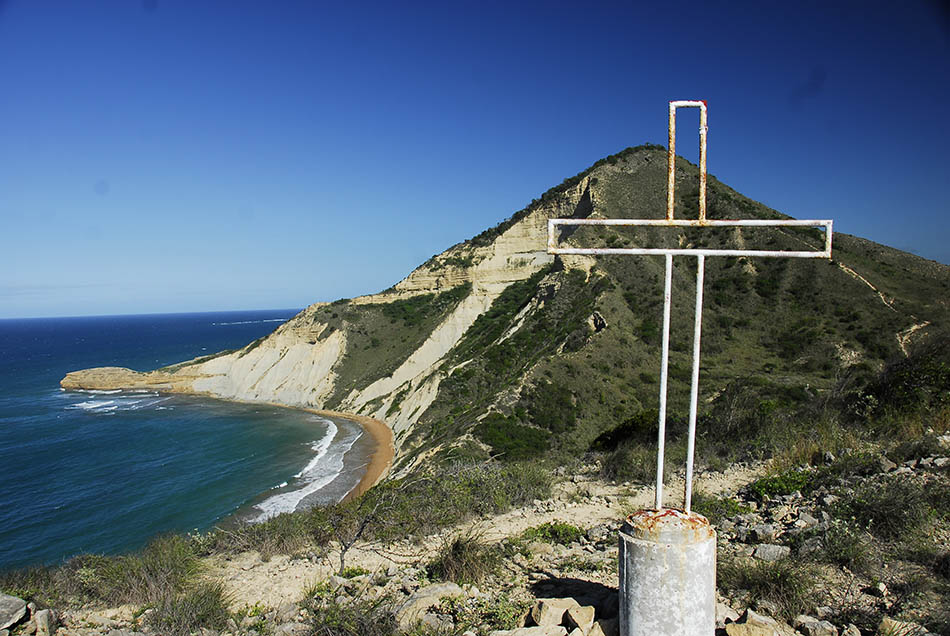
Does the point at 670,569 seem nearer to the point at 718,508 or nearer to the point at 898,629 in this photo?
the point at 898,629

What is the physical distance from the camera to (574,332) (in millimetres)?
29453

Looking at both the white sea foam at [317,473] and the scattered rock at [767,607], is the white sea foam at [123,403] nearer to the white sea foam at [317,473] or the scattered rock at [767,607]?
the white sea foam at [317,473]

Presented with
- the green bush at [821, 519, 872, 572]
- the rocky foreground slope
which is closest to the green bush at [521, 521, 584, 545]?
the green bush at [821, 519, 872, 572]

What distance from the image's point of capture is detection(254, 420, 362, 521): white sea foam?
2397 centimetres

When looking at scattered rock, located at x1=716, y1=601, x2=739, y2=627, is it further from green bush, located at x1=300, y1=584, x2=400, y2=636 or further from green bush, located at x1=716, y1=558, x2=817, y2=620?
green bush, located at x1=300, y1=584, x2=400, y2=636

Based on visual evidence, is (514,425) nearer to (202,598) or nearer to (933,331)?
(202,598)

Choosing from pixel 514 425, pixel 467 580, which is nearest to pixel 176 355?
pixel 514 425

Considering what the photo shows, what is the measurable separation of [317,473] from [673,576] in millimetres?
28502

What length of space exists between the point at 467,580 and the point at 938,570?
4012mm

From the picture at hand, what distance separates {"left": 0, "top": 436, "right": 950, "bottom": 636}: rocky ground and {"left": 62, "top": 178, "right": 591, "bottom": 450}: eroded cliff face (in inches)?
1261

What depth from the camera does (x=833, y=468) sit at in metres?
6.98

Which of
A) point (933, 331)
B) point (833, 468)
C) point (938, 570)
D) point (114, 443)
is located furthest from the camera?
point (114, 443)

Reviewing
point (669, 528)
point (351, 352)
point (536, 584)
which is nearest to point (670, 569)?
point (669, 528)

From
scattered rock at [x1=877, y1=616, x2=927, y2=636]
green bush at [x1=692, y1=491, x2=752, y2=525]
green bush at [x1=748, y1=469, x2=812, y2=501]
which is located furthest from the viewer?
green bush at [x1=748, y1=469, x2=812, y2=501]
